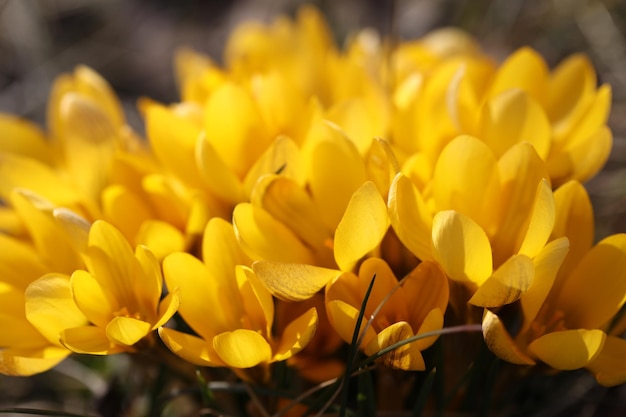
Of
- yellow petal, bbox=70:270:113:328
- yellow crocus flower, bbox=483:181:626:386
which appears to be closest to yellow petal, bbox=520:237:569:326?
yellow crocus flower, bbox=483:181:626:386

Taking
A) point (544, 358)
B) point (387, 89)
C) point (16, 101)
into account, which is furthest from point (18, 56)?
point (544, 358)

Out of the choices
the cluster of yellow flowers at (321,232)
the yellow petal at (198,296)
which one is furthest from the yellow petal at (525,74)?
the yellow petal at (198,296)

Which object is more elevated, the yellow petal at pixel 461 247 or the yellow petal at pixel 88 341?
the yellow petal at pixel 461 247

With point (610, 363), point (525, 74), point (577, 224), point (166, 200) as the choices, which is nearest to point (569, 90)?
point (525, 74)

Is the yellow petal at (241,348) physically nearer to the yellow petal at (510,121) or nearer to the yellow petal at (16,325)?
the yellow petal at (16,325)

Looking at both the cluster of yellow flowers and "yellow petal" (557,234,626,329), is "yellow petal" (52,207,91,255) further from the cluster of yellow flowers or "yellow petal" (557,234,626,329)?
"yellow petal" (557,234,626,329)

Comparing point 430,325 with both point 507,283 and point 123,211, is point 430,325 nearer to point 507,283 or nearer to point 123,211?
point 507,283
